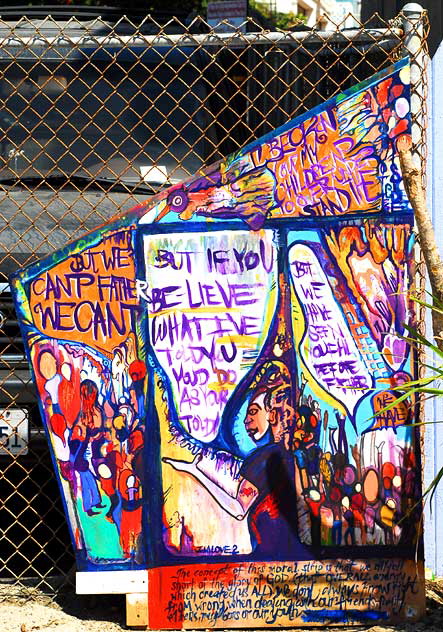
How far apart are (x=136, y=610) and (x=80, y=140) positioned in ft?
8.65

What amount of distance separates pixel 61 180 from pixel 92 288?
1.53 metres

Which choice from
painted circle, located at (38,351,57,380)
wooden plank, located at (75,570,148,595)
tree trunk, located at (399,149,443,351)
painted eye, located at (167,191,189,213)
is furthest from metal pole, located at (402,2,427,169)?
wooden plank, located at (75,570,148,595)

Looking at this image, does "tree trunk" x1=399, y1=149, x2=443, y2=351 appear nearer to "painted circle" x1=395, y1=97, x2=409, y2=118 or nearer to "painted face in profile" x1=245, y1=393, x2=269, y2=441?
"painted circle" x1=395, y1=97, x2=409, y2=118

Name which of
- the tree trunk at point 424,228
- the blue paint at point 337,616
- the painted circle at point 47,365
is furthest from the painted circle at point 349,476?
the painted circle at point 47,365

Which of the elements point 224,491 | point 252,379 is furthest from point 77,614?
point 252,379

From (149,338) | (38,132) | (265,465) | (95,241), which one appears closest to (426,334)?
(265,465)

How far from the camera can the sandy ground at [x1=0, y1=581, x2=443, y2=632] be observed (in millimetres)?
3770

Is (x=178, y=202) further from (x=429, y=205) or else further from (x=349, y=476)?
(x=349, y=476)

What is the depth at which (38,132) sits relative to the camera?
5.32 meters

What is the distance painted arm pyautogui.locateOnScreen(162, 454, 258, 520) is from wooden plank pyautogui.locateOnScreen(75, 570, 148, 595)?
411 mm

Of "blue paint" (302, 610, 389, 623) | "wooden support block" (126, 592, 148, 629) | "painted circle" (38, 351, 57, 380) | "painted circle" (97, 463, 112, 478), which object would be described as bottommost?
"blue paint" (302, 610, 389, 623)

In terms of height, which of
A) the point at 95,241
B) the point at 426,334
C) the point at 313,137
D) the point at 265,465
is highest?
the point at 313,137

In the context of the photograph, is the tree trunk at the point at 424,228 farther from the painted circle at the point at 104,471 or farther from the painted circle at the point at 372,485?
the painted circle at the point at 104,471

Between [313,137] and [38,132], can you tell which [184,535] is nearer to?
[313,137]
